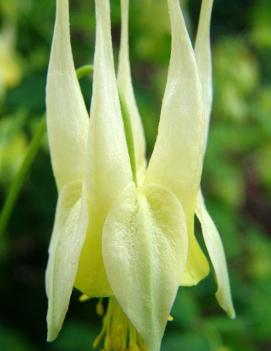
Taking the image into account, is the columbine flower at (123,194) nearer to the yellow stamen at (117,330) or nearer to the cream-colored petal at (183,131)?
the cream-colored petal at (183,131)

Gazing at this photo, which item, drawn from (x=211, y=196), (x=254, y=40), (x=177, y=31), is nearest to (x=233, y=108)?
(x=211, y=196)

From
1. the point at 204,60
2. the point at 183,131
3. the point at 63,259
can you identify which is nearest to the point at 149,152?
the point at 204,60

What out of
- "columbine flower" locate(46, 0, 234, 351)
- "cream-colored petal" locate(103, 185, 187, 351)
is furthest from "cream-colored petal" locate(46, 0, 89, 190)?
"cream-colored petal" locate(103, 185, 187, 351)

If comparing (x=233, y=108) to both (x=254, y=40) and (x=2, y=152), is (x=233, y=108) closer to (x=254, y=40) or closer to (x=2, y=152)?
(x=254, y=40)

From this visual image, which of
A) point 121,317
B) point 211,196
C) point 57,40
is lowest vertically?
point 211,196

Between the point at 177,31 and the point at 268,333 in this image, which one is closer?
the point at 177,31

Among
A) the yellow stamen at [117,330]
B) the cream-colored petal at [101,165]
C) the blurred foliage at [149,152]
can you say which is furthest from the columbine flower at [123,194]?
the blurred foliage at [149,152]

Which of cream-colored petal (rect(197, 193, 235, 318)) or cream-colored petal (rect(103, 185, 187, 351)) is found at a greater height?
cream-colored petal (rect(103, 185, 187, 351))

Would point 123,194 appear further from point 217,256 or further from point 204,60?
point 204,60

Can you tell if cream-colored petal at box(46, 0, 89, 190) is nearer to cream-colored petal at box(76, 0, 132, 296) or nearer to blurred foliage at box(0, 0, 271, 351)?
cream-colored petal at box(76, 0, 132, 296)
